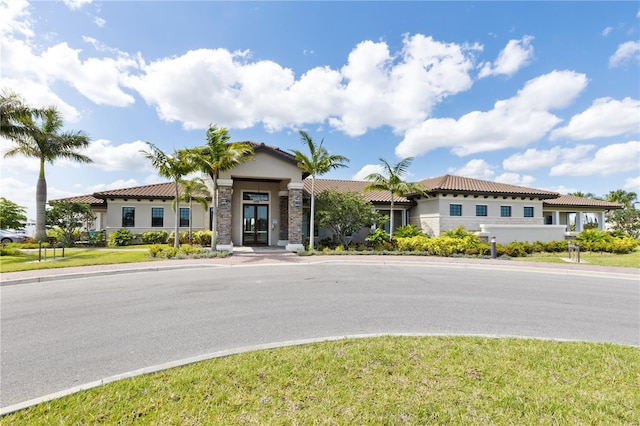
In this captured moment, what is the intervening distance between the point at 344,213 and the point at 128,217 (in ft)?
57.8

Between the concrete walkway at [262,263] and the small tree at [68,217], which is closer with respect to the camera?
the concrete walkway at [262,263]

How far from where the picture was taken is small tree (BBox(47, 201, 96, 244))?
17250 millimetres

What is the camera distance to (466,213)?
23031 millimetres

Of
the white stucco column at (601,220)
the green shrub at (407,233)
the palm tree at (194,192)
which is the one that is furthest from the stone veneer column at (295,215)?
the white stucco column at (601,220)

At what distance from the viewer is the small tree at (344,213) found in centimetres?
1820

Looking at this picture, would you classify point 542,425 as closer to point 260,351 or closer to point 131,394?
point 260,351

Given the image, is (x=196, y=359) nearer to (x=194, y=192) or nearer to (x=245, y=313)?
(x=245, y=313)

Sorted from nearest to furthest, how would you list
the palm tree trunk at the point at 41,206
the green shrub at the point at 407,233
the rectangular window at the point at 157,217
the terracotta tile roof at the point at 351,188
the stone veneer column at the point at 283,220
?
the palm tree trunk at the point at 41,206
the green shrub at the point at 407,233
the stone veneer column at the point at 283,220
the terracotta tile roof at the point at 351,188
the rectangular window at the point at 157,217

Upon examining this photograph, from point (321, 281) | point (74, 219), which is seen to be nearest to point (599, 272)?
point (321, 281)

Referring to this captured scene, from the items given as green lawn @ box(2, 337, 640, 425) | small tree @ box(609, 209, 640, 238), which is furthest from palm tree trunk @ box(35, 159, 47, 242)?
small tree @ box(609, 209, 640, 238)

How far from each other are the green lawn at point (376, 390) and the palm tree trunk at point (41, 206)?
23.0 m

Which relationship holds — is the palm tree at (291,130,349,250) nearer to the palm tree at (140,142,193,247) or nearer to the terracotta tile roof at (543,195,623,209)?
the palm tree at (140,142,193,247)

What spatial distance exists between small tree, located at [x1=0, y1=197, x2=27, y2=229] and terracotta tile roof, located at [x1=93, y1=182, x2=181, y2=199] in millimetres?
13060

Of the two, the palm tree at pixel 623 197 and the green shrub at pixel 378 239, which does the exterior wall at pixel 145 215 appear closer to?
the green shrub at pixel 378 239
